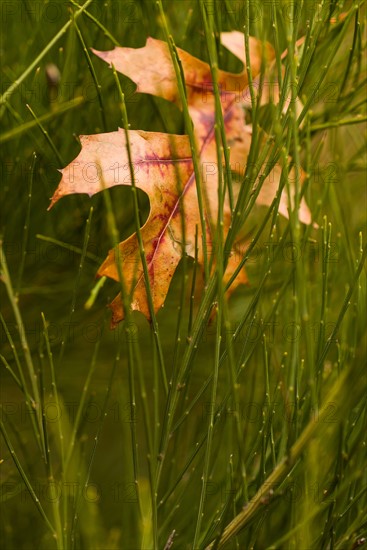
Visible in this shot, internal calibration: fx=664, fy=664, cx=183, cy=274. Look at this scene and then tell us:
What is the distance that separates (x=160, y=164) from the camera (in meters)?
0.55

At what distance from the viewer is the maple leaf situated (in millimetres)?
485

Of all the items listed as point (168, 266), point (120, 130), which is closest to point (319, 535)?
point (168, 266)

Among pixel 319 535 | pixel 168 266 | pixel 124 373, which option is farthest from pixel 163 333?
pixel 319 535

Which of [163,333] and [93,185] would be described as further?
[163,333]

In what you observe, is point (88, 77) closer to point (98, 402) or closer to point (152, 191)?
point (152, 191)

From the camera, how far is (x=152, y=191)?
21.1 inches

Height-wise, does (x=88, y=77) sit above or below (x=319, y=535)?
above

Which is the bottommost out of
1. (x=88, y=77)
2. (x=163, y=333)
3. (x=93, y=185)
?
(x=163, y=333)

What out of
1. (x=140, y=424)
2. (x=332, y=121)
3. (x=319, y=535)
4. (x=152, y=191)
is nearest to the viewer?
(x=319, y=535)

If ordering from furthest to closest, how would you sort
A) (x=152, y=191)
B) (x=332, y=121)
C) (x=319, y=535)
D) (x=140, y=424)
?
(x=140, y=424) → (x=332, y=121) → (x=152, y=191) → (x=319, y=535)

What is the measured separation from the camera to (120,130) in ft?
1.71

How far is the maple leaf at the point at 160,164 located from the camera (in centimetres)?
48

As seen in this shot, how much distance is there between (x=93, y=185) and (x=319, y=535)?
0.93ft

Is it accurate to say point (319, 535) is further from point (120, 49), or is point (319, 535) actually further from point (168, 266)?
point (120, 49)
